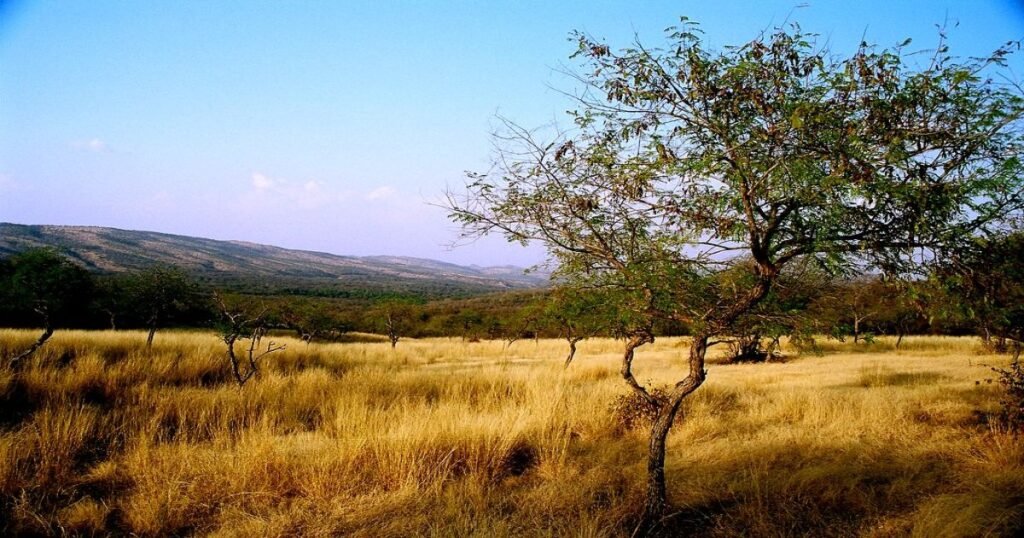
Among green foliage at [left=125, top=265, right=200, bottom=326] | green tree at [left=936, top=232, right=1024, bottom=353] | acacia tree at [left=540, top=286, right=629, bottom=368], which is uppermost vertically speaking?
green tree at [left=936, top=232, right=1024, bottom=353]

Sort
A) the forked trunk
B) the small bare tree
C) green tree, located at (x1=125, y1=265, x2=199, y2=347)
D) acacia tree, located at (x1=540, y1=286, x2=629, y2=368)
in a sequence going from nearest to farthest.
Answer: the forked trunk, acacia tree, located at (x1=540, y1=286, x2=629, y2=368), the small bare tree, green tree, located at (x1=125, y1=265, x2=199, y2=347)

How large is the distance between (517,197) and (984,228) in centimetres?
380

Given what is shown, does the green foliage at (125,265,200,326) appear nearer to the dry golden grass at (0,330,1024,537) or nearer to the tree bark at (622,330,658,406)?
the dry golden grass at (0,330,1024,537)

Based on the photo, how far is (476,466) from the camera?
5.37 metres

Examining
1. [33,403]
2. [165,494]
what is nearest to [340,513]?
[165,494]

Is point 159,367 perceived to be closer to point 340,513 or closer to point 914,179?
point 340,513

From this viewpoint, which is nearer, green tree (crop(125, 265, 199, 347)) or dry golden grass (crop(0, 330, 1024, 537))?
dry golden grass (crop(0, 330, 1024, 537))

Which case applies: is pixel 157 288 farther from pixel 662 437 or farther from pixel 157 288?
pixel 662 437

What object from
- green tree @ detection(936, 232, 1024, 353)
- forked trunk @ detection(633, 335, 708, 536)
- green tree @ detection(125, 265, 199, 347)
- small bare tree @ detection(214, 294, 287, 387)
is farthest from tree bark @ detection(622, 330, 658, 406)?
green tree @ detection(125, 265, 199, 347)

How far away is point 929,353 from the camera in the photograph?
74.5 ft

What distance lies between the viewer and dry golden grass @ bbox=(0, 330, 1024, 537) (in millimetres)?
4047

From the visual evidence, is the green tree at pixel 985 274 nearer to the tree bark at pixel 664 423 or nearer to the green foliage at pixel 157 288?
the tree bark at pixel 664 423

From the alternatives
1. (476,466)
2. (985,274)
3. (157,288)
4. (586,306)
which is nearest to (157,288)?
(157,288)

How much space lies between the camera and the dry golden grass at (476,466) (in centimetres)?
405
